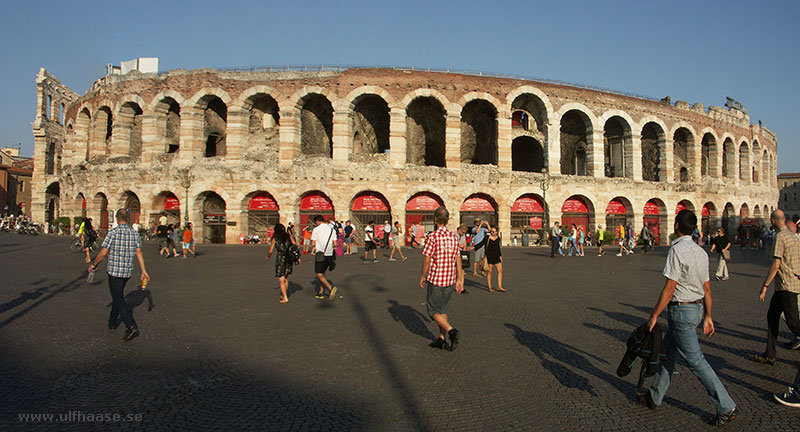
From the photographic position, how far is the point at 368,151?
2914 cm

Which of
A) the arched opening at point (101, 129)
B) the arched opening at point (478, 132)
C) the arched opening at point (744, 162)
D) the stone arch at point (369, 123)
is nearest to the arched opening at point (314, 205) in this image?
the stone arch at point (369, 123)

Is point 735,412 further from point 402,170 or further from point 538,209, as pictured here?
point 538,209

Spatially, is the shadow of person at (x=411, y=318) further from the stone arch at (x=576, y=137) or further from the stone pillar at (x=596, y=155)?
the stone pillar at (x=596, y=155)

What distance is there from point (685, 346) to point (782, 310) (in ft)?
8.42

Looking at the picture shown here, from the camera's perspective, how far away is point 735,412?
353 centimetres

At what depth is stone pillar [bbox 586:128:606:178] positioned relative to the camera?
2744 cm

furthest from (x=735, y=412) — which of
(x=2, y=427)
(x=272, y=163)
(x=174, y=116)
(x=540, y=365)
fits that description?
(x=174, y=116)

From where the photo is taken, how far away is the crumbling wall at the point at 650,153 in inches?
1190

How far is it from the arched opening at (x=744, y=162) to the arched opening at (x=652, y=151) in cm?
1119

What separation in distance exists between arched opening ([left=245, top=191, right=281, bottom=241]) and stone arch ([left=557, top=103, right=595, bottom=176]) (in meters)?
19.8

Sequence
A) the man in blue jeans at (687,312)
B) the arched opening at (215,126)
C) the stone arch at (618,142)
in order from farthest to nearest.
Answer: the stone arch at (618,142), the arched opening at (215,126), the man in blue jeans at (687,312)

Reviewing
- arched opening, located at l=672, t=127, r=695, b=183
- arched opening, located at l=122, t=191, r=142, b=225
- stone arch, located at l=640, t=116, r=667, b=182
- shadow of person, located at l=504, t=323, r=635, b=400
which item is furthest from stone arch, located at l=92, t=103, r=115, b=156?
arched opening, located at l=672, t=127, r=695, b=183

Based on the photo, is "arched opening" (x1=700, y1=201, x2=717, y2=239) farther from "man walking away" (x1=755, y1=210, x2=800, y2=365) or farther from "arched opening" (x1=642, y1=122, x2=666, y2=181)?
"man walking away" (x1=755, y1=210, x2=800, y2=365)

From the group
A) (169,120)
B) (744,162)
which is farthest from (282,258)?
(744,162)
